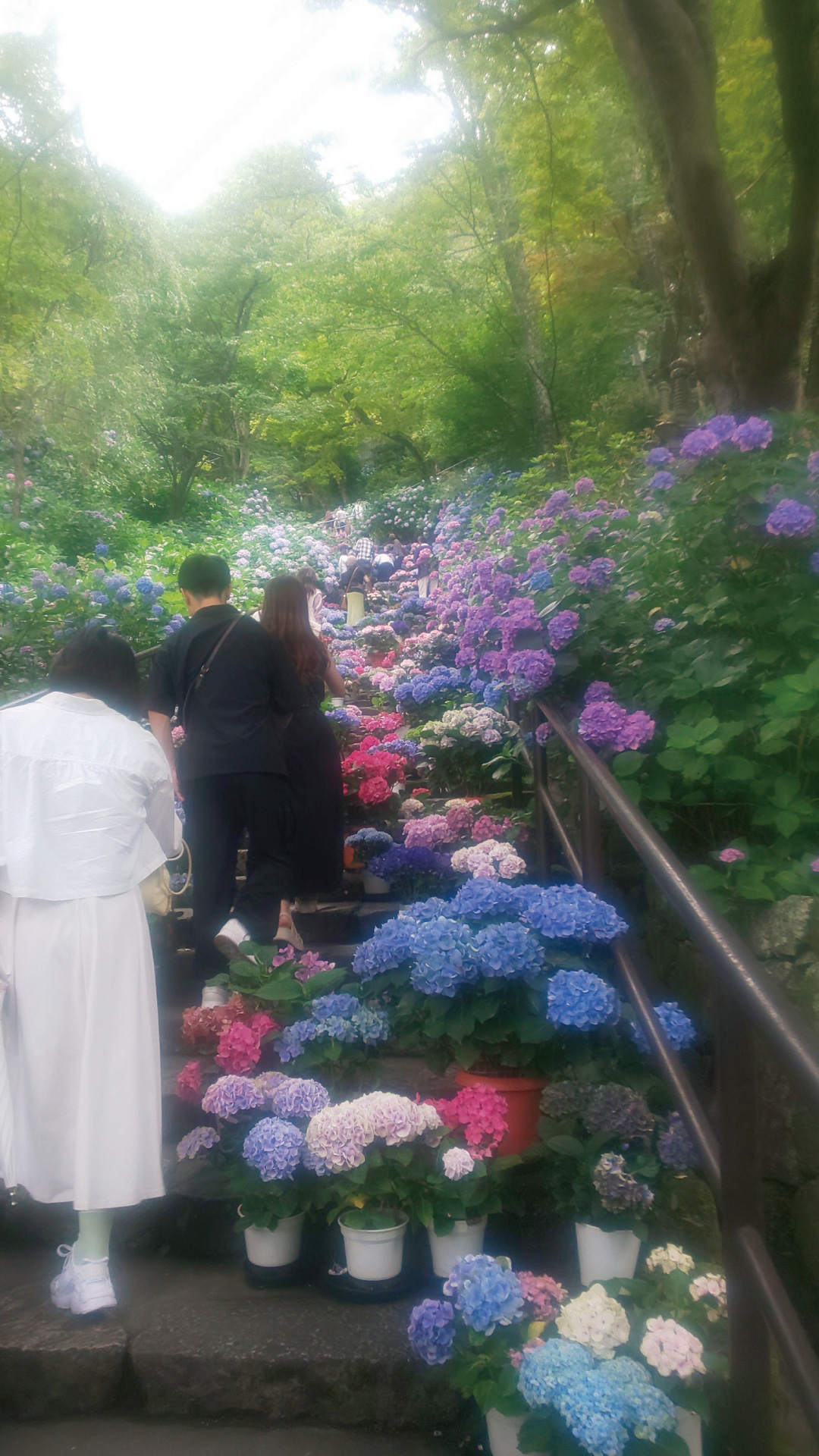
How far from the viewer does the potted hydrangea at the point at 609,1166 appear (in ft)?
6.68

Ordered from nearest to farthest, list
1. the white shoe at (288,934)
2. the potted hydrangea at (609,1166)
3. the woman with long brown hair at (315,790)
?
the potted hydrangea at (609,1166) → the white shoe at (288,934) → the woman with long brown hair at (315,790)

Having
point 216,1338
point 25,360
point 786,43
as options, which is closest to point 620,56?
point 786,43

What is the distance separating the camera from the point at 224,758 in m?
3.58

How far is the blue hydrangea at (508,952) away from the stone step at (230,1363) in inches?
30.4

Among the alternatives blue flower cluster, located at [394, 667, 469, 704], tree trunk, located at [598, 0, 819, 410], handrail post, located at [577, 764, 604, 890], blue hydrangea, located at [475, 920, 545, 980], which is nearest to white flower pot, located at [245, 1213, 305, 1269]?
blue hydrangea, located at [475, 920, 545, 980]

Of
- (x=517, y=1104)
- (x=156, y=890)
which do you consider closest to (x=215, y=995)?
(x=156, y=890)

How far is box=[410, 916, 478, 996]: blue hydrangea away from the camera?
2.29 metres

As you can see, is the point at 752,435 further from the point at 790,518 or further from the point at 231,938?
the point at 231,938

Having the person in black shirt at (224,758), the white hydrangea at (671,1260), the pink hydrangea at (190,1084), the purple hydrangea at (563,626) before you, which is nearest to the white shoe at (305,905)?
the person in black shirt at (224,758)

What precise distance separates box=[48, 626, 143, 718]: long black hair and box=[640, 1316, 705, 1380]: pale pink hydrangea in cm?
186

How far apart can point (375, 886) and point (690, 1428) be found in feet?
10.6

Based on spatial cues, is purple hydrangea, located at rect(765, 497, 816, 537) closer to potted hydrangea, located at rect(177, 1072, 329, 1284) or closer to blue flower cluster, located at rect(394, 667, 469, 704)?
potted hydrangea, located at rect(177, 1072, 329, 1284)

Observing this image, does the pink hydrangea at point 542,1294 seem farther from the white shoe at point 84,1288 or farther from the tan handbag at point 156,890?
the tan handbag at point 156,890

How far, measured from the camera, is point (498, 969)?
2.25m
